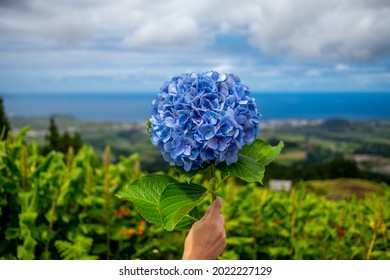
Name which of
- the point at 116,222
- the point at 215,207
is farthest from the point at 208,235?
the point at 116,222

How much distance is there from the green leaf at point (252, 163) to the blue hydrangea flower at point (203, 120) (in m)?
0.07

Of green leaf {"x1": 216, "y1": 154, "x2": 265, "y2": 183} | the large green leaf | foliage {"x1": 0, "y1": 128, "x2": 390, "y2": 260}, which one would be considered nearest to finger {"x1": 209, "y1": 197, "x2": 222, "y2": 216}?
green leaf {"x1": 216, "y1": 154, "x2": 265, "y2": 183}

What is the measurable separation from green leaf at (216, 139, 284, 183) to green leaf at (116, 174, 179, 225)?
0.25m

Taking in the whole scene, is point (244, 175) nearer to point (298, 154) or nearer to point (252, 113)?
point (252, 113)

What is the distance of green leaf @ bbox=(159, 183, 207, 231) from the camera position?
1639 mm

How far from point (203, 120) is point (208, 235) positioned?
0.42 metres

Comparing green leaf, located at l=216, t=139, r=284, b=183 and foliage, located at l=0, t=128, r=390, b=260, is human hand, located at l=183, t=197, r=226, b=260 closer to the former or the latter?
green leaf, located at l=216, t=139, r=284, b=183

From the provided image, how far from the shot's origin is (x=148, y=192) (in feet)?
6.06

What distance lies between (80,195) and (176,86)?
1.80 metres

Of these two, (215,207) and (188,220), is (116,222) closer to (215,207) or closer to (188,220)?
(188,220)

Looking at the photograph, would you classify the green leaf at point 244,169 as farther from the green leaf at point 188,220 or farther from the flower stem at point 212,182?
Answer: the green leaf at point 188,220

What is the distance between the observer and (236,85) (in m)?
1.59

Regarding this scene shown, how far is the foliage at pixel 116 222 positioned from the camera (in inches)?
115
